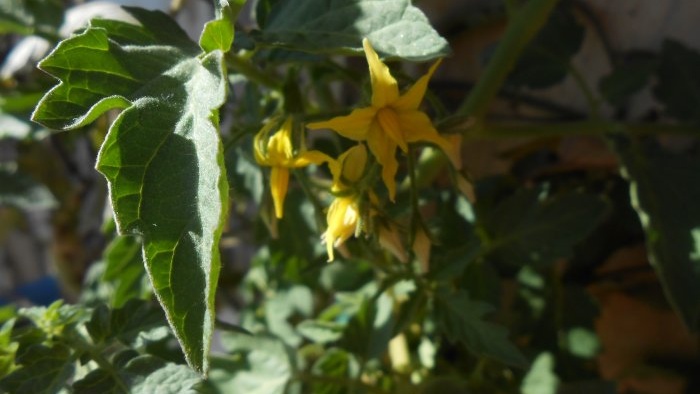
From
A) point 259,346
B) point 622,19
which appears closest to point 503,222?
point 259,346

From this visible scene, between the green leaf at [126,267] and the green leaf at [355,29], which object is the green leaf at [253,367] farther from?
the green leaf at [355,29]

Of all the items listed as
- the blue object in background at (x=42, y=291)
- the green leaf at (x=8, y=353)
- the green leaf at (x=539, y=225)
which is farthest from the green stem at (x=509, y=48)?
the blue object in background at (x=42, y=291)

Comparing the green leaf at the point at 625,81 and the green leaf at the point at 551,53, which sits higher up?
the green leaf at the point at 551,53

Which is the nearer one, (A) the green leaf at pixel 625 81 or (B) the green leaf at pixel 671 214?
(B) the green leaf at pixel 671 214

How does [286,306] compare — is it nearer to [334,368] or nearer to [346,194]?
[334,368]

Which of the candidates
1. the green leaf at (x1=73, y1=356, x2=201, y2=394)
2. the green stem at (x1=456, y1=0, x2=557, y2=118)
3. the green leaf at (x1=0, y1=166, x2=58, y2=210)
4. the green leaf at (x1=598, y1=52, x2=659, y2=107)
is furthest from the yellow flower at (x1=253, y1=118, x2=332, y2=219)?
the green leaf at (x1=0, y1=166, x2=58, y2=210)

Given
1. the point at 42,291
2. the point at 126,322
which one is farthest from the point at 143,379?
the point at 42,291
